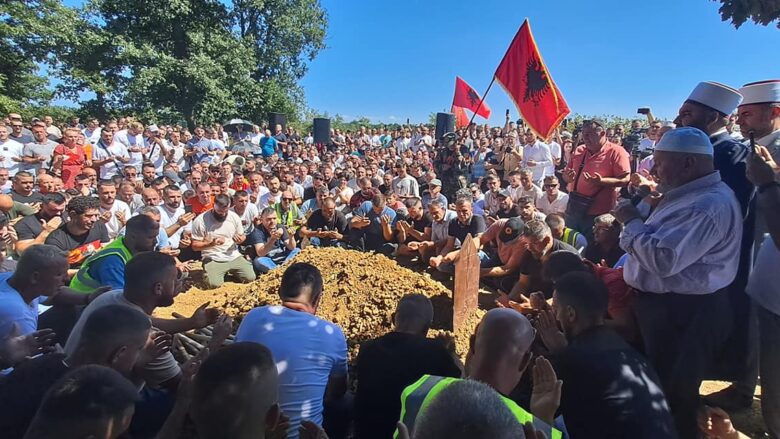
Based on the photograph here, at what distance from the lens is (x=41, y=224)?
19.7 feet

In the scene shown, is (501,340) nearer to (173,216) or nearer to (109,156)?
(173,216)

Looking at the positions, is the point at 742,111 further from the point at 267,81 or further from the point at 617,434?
the point at 267,81

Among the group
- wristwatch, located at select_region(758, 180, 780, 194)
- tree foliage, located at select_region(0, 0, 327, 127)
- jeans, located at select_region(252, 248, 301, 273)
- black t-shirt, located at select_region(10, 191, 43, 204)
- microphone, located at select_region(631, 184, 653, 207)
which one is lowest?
jeans, located at select_region(252, 248, 301, 273)

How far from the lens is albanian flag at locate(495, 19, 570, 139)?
7.06 metres

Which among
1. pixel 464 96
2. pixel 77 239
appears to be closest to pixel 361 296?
pixel 77 239

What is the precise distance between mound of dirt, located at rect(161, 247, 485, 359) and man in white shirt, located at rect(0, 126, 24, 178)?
21.9 ft

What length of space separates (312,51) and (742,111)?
29780 millimetres

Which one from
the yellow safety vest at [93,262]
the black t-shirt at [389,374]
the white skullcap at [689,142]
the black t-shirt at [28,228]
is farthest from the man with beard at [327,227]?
the white skullcap at [689,142]

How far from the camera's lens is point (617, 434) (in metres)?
2.17

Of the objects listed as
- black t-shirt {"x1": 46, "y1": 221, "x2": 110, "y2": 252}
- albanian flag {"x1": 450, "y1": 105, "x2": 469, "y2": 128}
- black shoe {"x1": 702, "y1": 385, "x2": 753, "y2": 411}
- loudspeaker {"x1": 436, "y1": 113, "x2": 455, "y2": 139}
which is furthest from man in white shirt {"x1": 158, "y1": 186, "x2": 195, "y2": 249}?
albanian flag {"x1": 450, "y1": 105, "x2": 469, "y2": 128}

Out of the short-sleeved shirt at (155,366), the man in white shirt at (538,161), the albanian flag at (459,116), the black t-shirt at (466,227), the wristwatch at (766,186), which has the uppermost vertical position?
the albanian flag at (459,116)

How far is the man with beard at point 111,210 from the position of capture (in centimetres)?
656

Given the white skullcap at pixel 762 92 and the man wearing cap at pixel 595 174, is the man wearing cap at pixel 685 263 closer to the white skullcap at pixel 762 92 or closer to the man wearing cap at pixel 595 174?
the white skullcap at pixel 762 92

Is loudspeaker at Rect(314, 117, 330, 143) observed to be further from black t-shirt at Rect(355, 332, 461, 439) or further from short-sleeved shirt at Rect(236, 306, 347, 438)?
black t-shirt at Rect(355, 332, 461, 439)
